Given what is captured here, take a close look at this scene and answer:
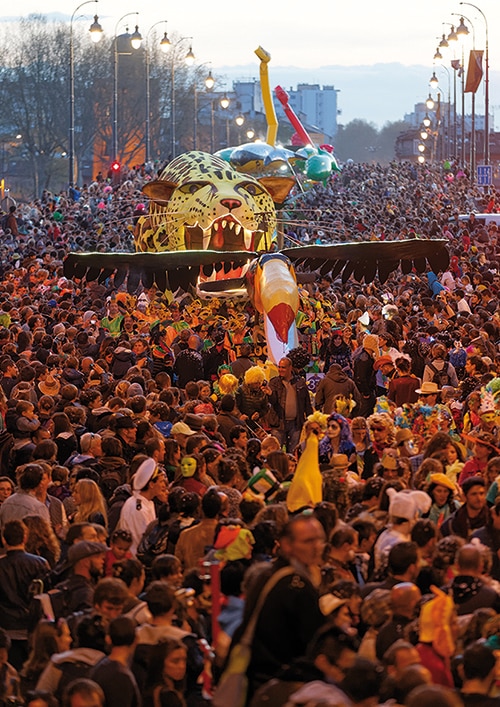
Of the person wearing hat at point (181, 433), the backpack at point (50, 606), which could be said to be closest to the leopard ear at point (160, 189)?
the person wearing hat at point (181, 433)

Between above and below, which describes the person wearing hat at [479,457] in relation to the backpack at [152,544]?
above

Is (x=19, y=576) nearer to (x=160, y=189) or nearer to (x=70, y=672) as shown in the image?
(x=70, y=672)

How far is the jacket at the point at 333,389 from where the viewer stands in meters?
15.7

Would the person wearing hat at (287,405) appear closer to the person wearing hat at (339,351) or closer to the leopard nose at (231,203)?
the person wearing hat at (339,351)

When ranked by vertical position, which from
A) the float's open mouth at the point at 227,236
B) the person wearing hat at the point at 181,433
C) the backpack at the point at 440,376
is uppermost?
the float's open mouth at the point at 227,236

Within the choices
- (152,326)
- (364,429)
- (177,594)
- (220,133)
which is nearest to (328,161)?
(152,326)

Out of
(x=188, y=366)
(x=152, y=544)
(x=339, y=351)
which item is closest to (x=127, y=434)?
(x=152, y=544)

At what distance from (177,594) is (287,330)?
35.2 ft

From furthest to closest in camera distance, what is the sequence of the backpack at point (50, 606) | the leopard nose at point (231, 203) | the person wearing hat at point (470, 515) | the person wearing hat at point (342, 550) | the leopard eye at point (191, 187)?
the leopard eye at point (191, 187) < the leopard nose at point (231, 203) < the person wearing hat at point (470, 515) < the person wearing hat at point (342, 550) < the backpack at point (50, 606)

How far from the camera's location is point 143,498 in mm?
10172

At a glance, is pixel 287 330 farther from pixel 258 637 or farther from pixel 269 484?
pixel 258 637

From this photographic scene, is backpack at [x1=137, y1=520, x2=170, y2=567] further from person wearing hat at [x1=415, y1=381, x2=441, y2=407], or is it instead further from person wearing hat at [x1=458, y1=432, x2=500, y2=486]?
person wearing hat at [x1=415, y1=381, x2=441, y2=407]

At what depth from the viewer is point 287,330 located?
18.2m

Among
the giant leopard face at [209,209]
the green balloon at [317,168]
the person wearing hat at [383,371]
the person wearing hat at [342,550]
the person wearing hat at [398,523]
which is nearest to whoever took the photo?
the person wearing hat at [342,550]
